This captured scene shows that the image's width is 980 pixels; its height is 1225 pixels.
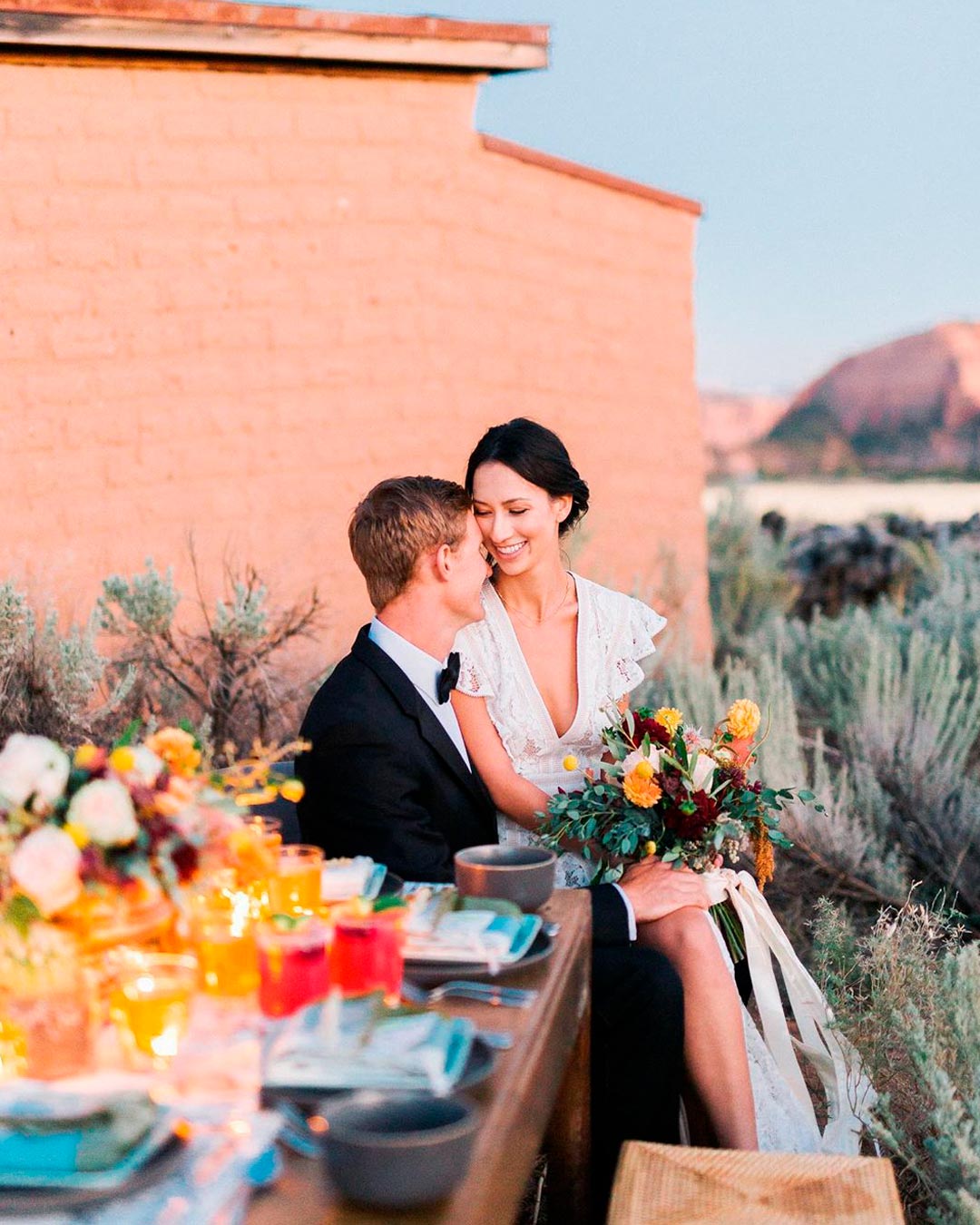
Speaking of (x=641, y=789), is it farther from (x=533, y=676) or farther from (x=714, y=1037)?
(x=533, y=676)

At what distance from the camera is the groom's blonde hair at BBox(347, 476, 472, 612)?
3043 millimetres

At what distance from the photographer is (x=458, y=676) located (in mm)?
3506

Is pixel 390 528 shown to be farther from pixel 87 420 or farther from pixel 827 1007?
pixel 87 420

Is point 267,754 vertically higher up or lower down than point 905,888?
higher up

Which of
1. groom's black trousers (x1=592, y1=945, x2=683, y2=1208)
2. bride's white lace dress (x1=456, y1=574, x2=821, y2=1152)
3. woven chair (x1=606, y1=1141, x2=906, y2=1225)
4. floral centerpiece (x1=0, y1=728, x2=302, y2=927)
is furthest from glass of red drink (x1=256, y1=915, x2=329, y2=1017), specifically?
bride's white lace dress (x1=456, y1=574, x2=821, y2=1152)

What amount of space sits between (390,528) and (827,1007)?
1.57 meters

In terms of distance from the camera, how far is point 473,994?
6.21ft

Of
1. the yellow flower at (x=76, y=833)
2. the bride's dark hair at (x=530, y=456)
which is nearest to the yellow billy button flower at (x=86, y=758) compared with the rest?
the yellow flower at (x=76, y=833)

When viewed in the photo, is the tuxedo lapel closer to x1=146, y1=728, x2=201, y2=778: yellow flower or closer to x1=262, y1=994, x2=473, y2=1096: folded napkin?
x1=146, y1=728, x2=201, y2=778: yellow flower

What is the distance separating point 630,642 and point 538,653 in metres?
0.30

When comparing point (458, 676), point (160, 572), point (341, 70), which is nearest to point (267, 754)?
point (458, 676)

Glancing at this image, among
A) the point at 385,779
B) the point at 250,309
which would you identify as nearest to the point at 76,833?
the point at 385,779

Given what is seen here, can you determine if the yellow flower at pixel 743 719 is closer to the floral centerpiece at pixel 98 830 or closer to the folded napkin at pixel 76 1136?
the floral centerpiece at pixel 98 830

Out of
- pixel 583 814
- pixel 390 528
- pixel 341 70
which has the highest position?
pixel 341 70
